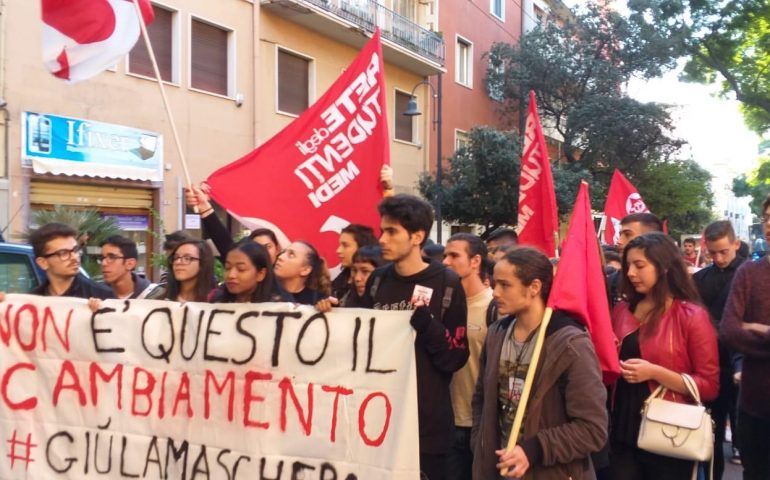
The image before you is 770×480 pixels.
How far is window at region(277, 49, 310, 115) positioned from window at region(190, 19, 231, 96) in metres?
1.62

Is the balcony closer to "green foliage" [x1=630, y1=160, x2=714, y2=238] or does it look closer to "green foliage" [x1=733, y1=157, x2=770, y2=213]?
"green foliage" [x1=630, y1=160, x2=714, y2=238]

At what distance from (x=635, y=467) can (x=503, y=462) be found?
1017mm

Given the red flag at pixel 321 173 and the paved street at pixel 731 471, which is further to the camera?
the paved street at pixel 731 471

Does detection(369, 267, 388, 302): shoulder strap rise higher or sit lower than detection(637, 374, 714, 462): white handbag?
higher

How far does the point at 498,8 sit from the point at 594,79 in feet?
14.9

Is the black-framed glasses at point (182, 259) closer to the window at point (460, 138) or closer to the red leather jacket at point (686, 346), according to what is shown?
the red leather jacket at point (686, 346)

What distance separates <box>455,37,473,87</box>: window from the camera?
24.2m

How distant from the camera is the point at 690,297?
3.32 m

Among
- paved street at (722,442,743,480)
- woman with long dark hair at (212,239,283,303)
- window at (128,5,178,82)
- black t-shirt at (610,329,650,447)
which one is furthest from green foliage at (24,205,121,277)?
black t-shirt at (610,329,650,447)

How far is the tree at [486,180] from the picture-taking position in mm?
18609

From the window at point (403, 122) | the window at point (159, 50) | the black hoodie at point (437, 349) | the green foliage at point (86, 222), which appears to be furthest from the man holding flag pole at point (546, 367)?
the window at point (403, 122)

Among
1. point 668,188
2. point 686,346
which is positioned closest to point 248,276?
point 686,346

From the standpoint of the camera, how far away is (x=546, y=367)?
2.71m

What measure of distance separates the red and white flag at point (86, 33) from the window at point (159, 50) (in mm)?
8021
